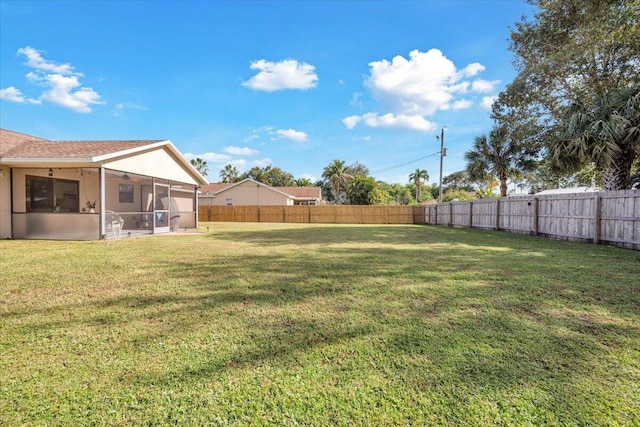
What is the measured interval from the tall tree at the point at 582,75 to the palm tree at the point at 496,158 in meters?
2.94

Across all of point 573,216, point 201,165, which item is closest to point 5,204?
point 573,216

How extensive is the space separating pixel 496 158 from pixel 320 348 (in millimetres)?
21280

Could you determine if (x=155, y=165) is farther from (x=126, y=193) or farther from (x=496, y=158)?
(x=496, y=158)

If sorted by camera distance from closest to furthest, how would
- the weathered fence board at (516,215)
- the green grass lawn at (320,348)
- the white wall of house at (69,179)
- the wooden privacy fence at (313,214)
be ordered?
the green grass lawn at (320,348) → the weathered fence board at (516,215) → the white wall of house at (69,179) → the wooden privacy fence at (313,214)

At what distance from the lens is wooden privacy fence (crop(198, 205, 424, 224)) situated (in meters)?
24.8

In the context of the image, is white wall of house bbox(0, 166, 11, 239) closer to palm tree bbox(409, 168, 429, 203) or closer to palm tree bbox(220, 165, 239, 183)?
palm tree bbox(220, 165, 239, 183)

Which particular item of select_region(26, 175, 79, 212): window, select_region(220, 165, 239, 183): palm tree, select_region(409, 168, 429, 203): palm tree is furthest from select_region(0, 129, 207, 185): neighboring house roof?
select_region(409, 168, 429, 203): palm tree

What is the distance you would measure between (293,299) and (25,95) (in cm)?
1812

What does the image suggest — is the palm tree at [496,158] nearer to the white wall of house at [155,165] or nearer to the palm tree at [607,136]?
the palm tree at [607,136]

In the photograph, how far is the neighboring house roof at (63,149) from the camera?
9375mm

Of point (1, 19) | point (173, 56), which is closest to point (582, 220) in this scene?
point (173, 56)

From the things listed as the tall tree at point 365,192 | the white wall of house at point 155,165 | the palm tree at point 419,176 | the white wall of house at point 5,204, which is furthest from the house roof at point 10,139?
the palm tree at point 419,176

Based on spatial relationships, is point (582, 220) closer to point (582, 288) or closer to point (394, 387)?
point (582, 288)

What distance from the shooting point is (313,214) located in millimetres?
25281
